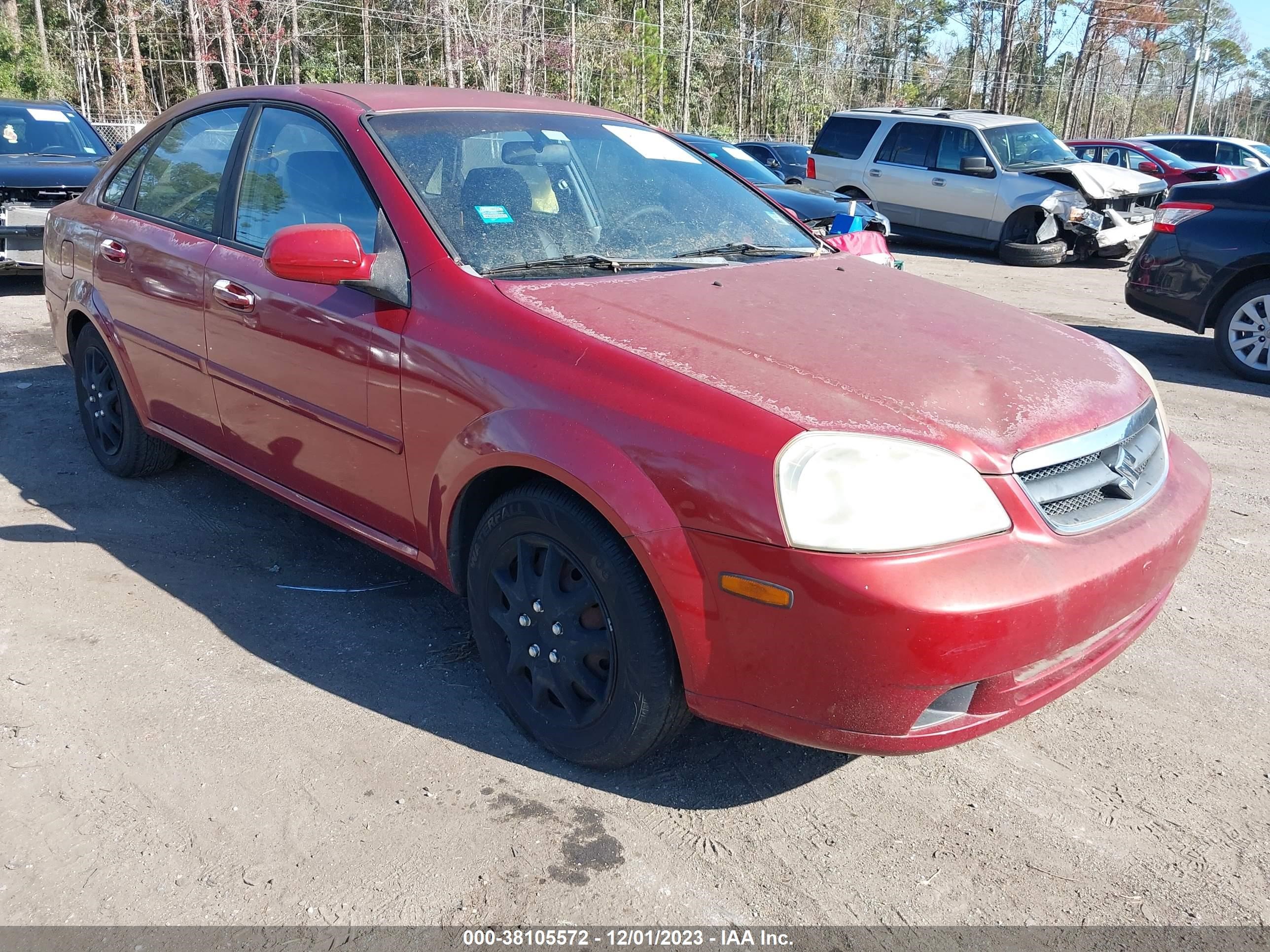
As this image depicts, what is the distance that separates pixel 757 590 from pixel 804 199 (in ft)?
29.1

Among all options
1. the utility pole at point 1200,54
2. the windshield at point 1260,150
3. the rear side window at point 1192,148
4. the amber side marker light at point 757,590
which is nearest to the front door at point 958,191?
the rear side window at point 1192,148

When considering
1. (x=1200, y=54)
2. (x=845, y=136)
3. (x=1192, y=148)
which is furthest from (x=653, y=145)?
(x=1200, y=54)

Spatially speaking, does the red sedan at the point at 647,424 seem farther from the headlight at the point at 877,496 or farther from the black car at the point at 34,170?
the black car at the point at 34,170

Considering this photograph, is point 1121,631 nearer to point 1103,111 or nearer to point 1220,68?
point 1103,111

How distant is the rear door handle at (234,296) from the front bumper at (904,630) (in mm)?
1893

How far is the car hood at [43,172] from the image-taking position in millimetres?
8555

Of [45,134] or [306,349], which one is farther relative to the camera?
[45,134]

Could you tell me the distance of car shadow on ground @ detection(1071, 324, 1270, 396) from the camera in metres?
7.09

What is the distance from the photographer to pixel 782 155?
19391 mm

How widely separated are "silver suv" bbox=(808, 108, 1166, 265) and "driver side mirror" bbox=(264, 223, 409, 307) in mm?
11651

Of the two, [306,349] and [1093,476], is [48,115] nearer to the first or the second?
[306,349]

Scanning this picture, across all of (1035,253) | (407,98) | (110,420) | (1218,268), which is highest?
(407,98)

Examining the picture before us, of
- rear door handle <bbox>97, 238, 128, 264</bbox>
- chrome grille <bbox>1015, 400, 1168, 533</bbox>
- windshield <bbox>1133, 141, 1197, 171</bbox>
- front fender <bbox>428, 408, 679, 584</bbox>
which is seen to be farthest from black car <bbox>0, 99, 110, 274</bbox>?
windshield <bbox>1133, 141, 1197, 171</bbox>

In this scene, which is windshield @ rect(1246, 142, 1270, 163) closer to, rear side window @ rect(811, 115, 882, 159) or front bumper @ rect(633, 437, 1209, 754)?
rear side window @ rect(811, 115, 882, 159)
